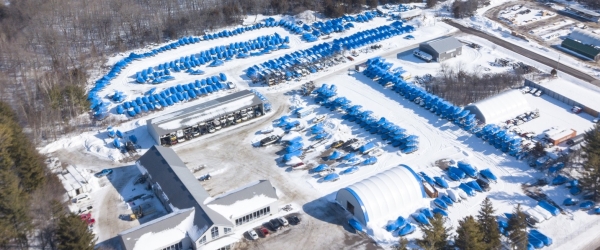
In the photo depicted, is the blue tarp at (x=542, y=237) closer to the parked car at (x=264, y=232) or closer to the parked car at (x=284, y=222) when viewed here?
the parked car at (x=284, y=222)

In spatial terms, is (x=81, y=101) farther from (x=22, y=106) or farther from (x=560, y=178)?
(x=560, y=178)

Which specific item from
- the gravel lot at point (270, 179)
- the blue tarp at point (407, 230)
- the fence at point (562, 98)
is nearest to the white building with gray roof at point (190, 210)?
the gravel lot at point (270, 179)

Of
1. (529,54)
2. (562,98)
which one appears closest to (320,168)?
(562,98)

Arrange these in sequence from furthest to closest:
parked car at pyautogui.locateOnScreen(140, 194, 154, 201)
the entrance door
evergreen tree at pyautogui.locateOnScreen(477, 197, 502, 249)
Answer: parked car at pyautogui.locateOnScreen(140, 194, 154, 201) → the entrance door → evergreen tree at pyautogui.locateOnScreen(477, 197, 502, 249)

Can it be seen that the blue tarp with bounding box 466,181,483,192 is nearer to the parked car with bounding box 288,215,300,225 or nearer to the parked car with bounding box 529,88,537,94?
the parked car with bounding box 288,215,300,225

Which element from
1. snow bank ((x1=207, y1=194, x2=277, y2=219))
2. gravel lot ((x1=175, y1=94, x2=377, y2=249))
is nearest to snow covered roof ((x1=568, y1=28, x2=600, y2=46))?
gravel lot ((x1=175, y1=94, x2=377, y2=249))

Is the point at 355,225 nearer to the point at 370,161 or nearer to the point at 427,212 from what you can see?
the point at 427,212
